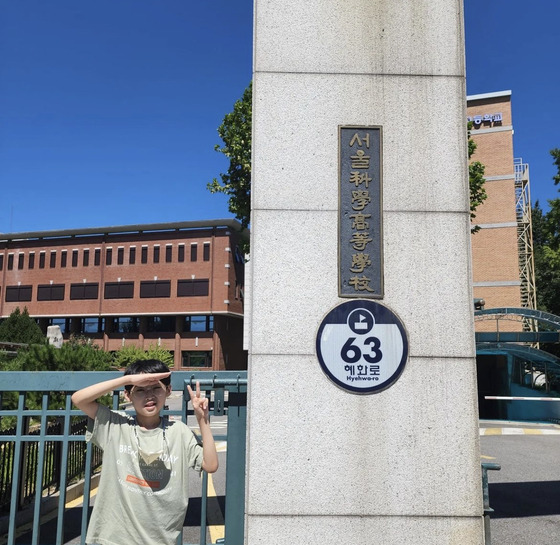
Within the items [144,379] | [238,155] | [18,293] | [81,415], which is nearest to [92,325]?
[18,293]

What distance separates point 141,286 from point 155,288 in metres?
1.51

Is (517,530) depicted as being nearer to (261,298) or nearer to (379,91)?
(261,298)

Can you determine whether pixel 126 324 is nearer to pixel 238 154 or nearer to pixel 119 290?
pixel 119 290

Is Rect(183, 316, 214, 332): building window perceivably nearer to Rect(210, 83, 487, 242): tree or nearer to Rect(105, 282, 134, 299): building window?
Rect(105, 282, 134, 299): building window

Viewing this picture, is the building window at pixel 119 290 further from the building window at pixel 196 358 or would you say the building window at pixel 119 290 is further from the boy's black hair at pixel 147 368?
the boy's black hair at pixel 147 368

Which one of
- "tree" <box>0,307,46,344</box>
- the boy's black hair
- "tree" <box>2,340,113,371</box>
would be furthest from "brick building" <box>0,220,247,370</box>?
the boy's black hair

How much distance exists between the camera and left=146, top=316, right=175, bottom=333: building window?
169 feet

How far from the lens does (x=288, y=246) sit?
14.4ft

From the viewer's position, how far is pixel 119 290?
52219 mm

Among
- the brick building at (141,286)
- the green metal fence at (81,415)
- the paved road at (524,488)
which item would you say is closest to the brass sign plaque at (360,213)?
the green metal fence at (81,415)

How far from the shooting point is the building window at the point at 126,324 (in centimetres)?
5254

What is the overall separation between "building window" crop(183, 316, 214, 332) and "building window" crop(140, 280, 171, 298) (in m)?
3.09

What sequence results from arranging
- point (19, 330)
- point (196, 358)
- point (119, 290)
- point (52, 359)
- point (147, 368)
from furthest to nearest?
point (119, 290) < point (196, 358) < point (19, 330) < point (52, 359) < point (147, 368)

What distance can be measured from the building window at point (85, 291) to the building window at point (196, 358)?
10.8 metres
